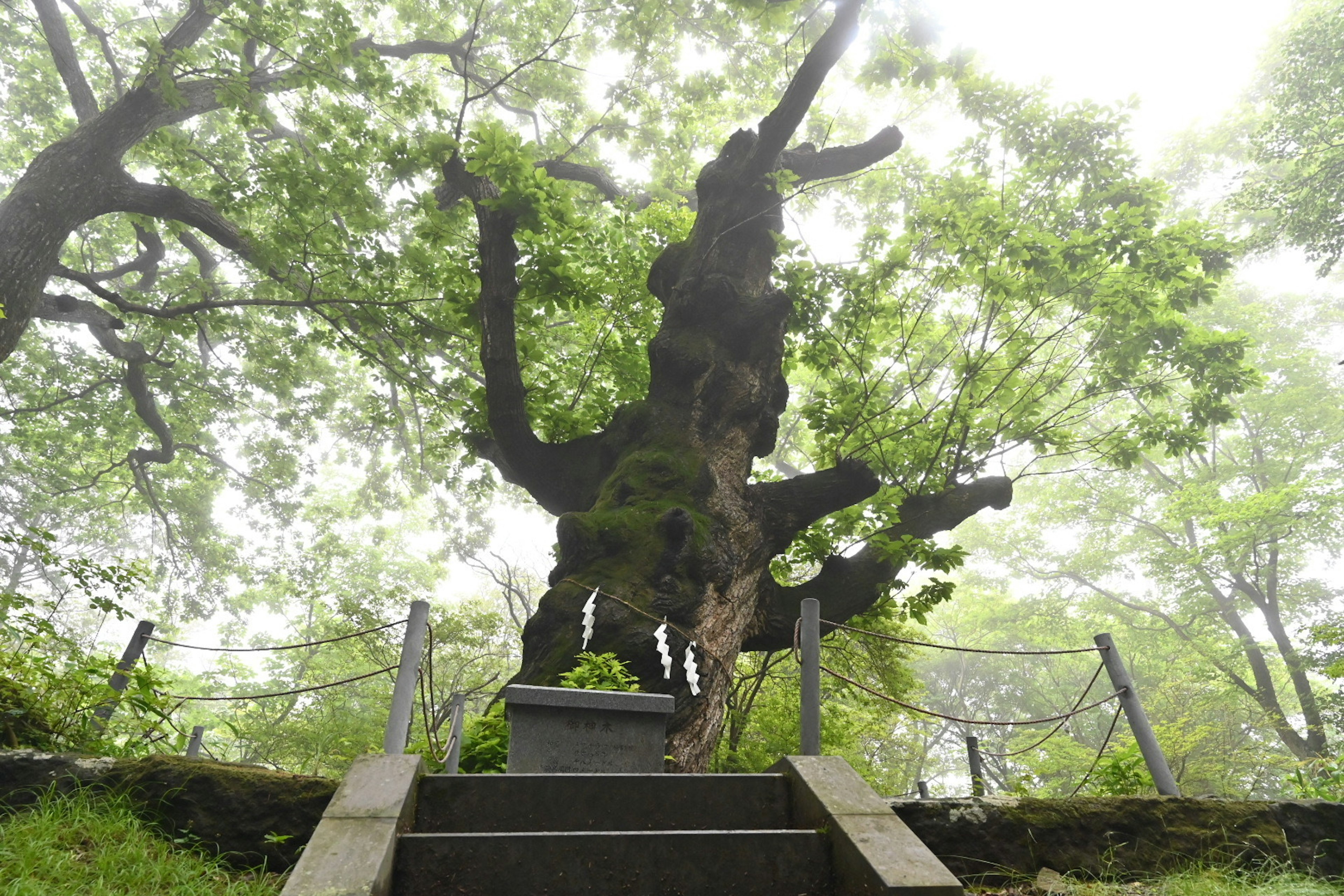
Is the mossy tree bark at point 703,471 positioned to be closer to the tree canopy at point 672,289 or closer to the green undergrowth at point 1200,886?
the tree canopy at point 672,289

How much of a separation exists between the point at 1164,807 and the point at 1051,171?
255 inches

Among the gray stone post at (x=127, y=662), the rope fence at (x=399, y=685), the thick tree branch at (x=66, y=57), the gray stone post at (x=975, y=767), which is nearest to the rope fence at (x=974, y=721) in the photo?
the rope fence at (x=399, y=685)

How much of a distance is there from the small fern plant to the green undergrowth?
1.97 m

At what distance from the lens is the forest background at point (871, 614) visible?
26.4ft

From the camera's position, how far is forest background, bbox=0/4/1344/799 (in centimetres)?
804

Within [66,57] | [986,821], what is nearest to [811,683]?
[986,821]

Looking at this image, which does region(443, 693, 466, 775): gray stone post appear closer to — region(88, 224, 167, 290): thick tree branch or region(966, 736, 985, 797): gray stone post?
region(966, 736, 985, 797): gray stone post

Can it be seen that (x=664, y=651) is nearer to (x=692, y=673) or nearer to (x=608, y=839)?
(x=692, y=673)

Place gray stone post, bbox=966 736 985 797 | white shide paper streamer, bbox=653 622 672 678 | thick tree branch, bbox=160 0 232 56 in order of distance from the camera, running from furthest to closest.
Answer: thick tree branch, bbox=160 0 232 56
gray stone post, bbox=966 736 985 797
white shide paper streamer, bbox=653 622 672 678

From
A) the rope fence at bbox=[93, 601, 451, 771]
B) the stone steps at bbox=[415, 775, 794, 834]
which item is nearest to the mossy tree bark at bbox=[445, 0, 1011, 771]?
the rope fence at bbox=[93, 601, 451, 771]

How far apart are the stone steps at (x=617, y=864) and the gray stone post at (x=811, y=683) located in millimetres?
811

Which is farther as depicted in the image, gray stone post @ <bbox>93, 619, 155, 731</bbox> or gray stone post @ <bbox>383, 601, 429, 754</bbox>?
gray stone post @ <bbox>93, 619, 155, 731</bbox>

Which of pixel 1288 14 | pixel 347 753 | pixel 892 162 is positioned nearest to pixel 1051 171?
pixel 892 162

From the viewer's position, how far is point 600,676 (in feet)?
13.0
